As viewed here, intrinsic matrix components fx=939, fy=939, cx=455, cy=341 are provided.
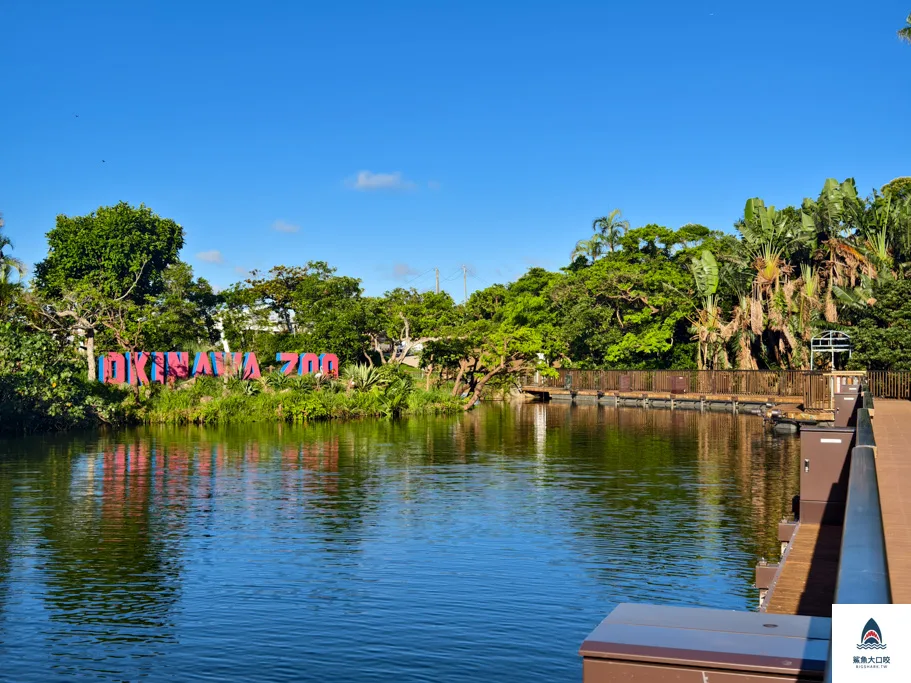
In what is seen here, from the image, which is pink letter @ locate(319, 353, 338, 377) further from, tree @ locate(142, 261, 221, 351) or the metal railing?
the metal railing

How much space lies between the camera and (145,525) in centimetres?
2078

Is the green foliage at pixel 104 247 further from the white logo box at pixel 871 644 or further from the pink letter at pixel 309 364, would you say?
the white logo box at pixel 871 644

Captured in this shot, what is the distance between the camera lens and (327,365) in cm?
5525

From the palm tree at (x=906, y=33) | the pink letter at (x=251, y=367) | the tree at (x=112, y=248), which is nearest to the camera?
the palm tree at (x=906, y=33)

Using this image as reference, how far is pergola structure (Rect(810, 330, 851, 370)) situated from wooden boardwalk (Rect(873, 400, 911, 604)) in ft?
77.1

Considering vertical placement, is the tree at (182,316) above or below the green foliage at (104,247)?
below

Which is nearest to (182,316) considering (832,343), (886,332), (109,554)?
(832,343)

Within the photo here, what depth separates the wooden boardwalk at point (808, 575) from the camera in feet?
27.8

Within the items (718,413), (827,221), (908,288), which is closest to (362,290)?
(718,413)

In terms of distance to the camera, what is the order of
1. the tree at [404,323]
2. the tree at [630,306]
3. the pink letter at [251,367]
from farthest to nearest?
the tree at [630,306], the tree at [404,323], the pink letter at [251,367]

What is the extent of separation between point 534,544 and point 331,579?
450cm
